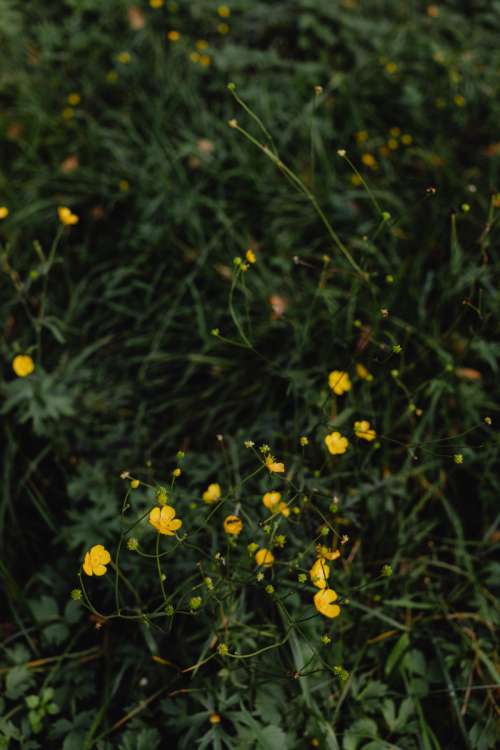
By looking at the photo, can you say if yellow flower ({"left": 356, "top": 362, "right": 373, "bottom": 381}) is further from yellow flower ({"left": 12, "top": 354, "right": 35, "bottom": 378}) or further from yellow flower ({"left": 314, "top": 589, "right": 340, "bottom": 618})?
yellow flower ({"left": 12, "top": 354, "right": 35, "bottom": 378})

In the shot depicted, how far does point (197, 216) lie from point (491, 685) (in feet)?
6.03

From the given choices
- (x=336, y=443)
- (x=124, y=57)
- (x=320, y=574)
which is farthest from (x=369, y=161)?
(x=320, y=574)

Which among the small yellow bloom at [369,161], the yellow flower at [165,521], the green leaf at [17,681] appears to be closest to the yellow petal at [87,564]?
the yellow flower at [165,521]

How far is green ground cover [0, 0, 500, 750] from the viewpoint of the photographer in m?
1.54

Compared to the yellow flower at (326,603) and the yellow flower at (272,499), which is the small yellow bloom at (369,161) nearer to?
the yellow flower at (272,499)

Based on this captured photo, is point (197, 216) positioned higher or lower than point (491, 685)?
higher

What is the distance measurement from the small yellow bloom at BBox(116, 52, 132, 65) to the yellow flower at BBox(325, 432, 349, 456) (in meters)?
2.06

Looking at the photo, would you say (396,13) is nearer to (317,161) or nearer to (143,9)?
(317,161)

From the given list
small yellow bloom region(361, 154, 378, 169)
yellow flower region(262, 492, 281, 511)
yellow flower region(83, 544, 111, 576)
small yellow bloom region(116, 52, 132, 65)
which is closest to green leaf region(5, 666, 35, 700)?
yellow flower region(83, 544, 111, 576)

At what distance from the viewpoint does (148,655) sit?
159 cm

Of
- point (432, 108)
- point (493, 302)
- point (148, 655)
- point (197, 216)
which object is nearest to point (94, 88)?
point (197, 216)

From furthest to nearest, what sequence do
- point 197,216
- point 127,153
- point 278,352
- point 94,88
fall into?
point 94,88 → point 127,153 → point 197,216 → point 278,352

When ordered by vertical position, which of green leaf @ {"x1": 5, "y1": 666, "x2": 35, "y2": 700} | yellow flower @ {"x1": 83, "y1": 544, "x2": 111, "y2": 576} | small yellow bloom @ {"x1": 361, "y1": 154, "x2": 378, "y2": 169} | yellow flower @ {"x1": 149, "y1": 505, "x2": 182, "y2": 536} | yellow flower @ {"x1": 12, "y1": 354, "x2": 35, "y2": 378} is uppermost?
small yellow bloom @ {"x1": 361, "y1": 154, "x2": 378, "y2": 169}

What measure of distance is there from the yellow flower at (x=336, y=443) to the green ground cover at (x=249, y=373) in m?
0.05
